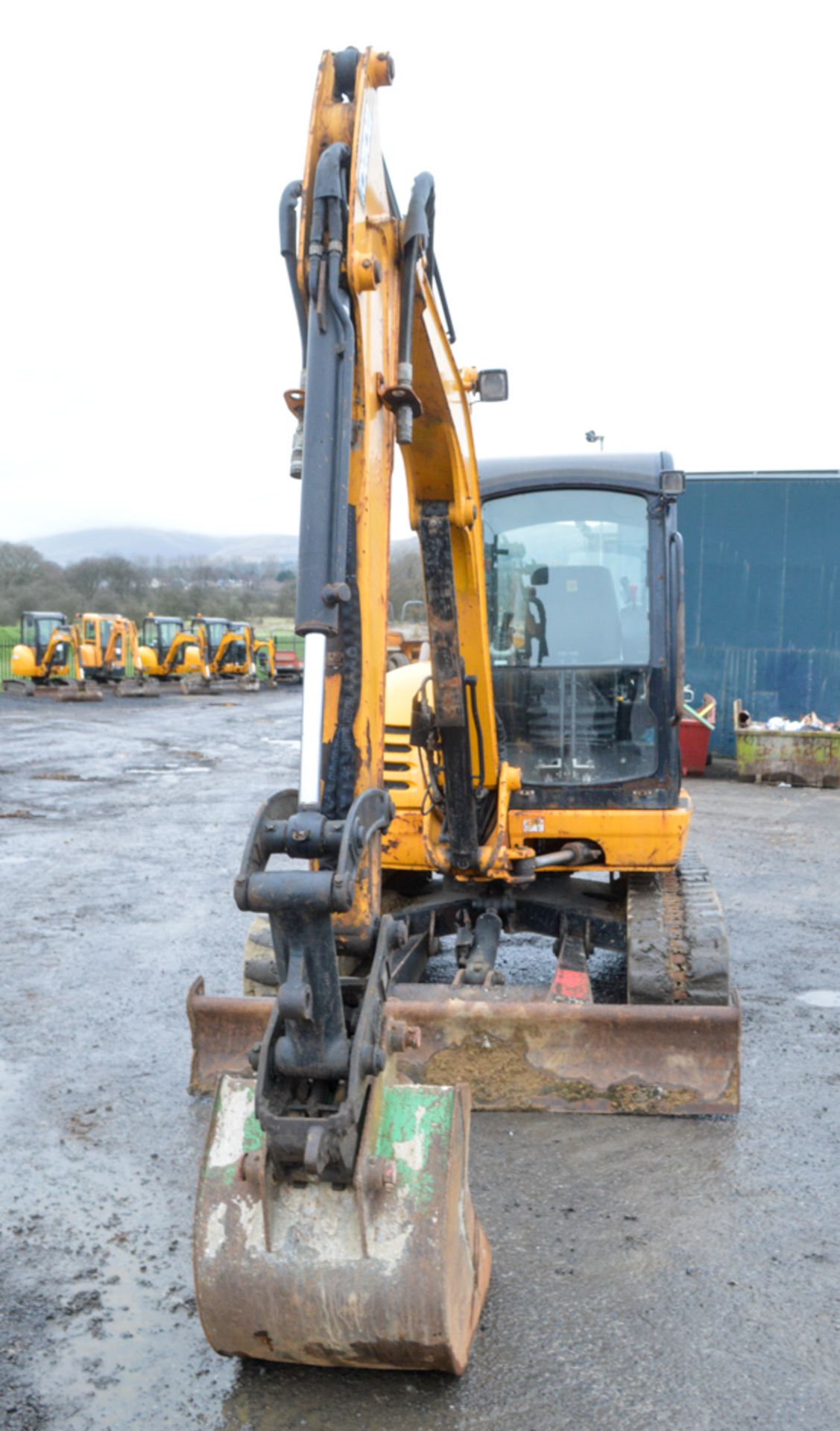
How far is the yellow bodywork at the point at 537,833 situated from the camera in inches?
213

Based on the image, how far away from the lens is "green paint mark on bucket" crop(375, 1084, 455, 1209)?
9.17 ft

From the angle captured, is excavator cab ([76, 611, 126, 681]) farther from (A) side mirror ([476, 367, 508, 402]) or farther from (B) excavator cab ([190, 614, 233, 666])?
(A) side mirror ([476, 367, 508, 402])

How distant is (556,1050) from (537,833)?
3.89 feet

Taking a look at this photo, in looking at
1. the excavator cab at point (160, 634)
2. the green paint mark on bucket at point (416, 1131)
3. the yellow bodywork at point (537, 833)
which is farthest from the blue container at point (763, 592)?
the excavator cab at point (160, 634)

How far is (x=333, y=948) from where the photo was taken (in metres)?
2.64

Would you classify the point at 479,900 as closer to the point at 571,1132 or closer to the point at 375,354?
the point at 571,1132

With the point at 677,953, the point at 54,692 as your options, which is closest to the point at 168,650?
the point at 54,692

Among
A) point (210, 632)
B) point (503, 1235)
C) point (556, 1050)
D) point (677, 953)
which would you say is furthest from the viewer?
point (210, 632)

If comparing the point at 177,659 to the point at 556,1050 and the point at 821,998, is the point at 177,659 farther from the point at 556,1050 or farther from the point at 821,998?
the point at 556,1050

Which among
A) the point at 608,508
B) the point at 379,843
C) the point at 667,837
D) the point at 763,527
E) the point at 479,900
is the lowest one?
the point at 479,900

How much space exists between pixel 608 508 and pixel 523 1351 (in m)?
3.75

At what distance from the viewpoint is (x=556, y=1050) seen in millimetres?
4574

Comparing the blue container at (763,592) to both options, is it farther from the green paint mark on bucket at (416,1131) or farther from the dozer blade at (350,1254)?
the dozer blade at (350,1254)

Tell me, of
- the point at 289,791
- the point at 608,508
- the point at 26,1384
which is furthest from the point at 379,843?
the point at 608,508
